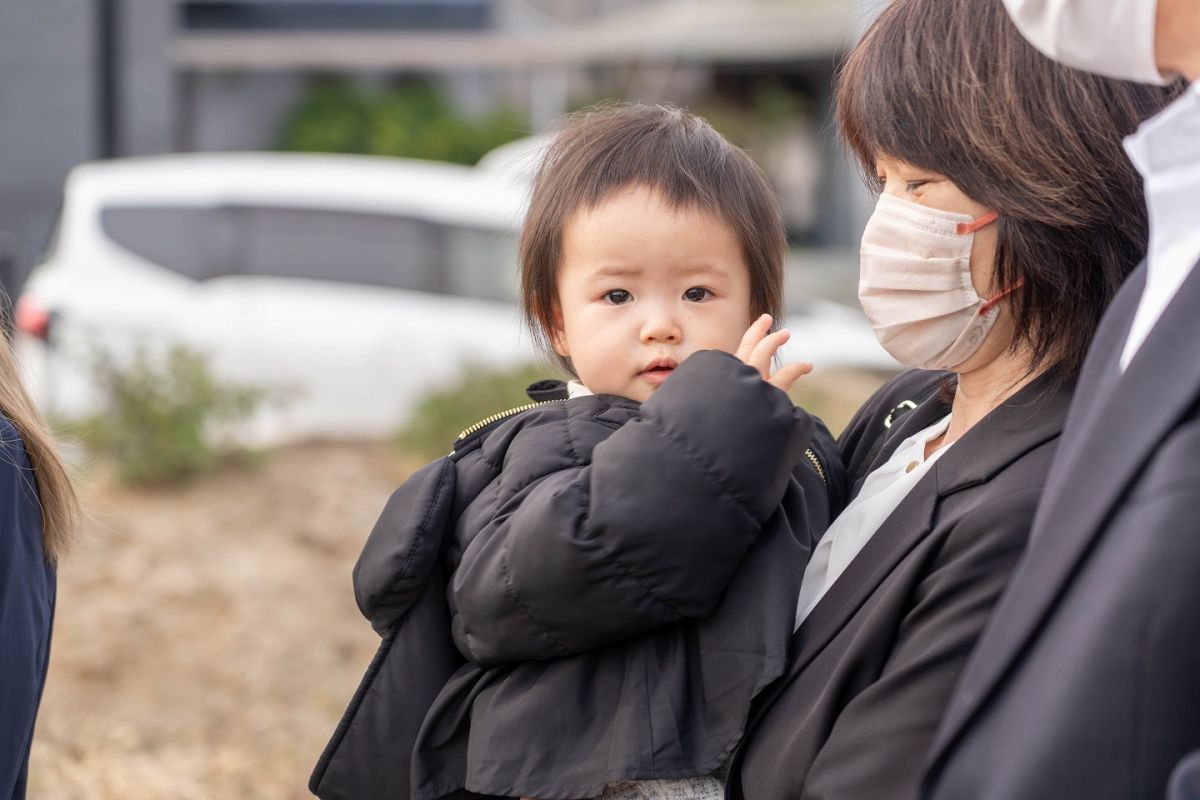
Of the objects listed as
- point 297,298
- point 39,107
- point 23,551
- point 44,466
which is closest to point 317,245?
point 297,298

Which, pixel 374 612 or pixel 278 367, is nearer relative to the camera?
pixel 374 612

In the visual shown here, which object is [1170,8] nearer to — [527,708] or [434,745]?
[527,708]

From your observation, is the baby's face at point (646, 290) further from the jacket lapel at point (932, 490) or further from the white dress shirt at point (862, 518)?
the jacket lapel at point (932, 490)

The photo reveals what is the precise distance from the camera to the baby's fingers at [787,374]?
189cm

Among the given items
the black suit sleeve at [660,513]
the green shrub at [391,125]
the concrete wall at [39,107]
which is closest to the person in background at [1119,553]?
the black suit sleeve at [660,513]

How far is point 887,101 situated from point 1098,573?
774 mm

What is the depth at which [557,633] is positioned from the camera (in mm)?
1848

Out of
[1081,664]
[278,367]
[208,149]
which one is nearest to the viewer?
[1081,664]

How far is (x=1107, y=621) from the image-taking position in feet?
4.00

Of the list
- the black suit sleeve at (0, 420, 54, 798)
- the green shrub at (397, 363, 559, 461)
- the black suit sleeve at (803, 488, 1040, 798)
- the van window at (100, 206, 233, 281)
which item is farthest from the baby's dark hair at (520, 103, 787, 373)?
the van window at (100, 206, 233, 281)

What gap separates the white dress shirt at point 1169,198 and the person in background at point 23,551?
1.74m

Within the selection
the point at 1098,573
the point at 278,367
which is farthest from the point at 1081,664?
the point at 278,367

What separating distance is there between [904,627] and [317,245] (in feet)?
24.2

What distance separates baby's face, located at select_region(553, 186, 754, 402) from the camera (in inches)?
80.0
